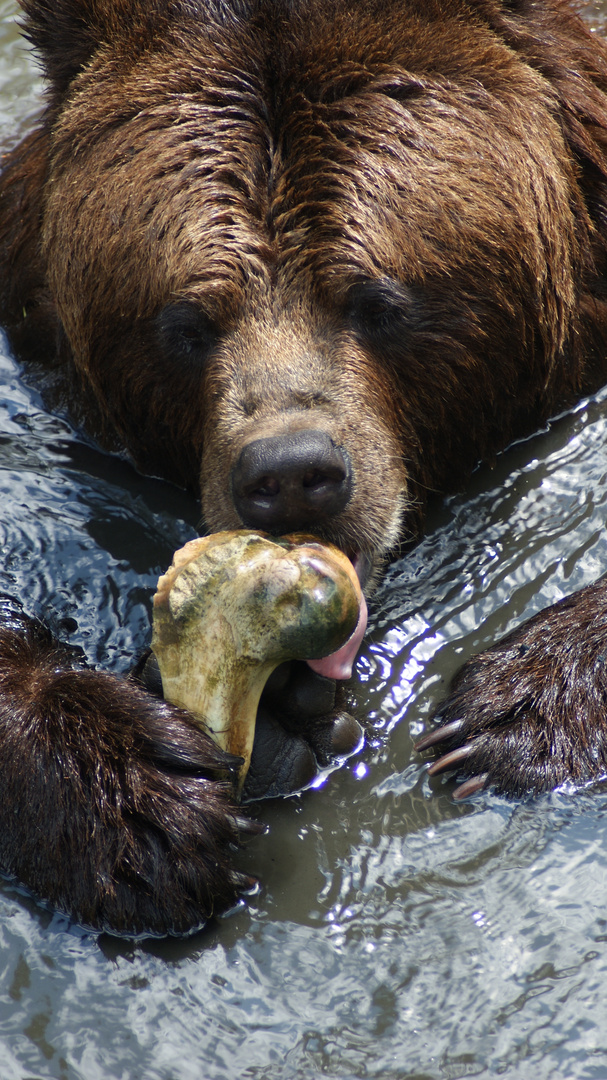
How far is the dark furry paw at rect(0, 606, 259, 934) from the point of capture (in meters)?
2.95

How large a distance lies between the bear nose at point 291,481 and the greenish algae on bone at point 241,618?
0.12 m

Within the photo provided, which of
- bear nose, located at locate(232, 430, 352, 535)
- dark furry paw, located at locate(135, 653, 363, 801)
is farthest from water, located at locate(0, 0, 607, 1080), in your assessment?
bear nose, located at locate(232, 430, 352, 535)

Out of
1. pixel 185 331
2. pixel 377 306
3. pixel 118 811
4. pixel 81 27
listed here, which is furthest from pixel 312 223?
pixel 118 811

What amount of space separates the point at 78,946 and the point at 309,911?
23.7 inches

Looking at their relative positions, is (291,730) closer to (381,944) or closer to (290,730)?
(290,730)

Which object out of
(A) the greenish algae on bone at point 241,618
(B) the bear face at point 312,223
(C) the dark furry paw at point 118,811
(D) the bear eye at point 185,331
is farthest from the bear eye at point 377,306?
(C) the dark furry paw at point 118,811

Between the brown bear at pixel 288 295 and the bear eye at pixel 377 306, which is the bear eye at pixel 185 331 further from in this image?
the bear eye at pixel 377 306

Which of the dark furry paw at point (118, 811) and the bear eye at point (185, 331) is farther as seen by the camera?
A: the bear eye at point (185, 331)

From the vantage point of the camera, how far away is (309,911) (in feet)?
9.90

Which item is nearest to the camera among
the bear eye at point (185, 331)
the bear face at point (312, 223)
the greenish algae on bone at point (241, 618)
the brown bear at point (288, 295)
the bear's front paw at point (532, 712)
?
the greenish algae on bone at point (241, 618)

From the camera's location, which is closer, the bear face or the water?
the water

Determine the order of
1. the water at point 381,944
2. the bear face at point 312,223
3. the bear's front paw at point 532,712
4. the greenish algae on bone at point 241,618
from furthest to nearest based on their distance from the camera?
the bear face at point 312,223 → the bear's front paw at point 532,712 → the greenish algae on bone at point 241,618 → the water at point 381,944

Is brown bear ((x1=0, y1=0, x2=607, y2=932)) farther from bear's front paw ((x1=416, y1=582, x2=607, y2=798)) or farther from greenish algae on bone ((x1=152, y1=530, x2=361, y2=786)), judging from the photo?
greenish algae on bone ((x1=152, y1=530, x2=361, y2=786))

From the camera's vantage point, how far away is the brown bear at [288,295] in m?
3.08
